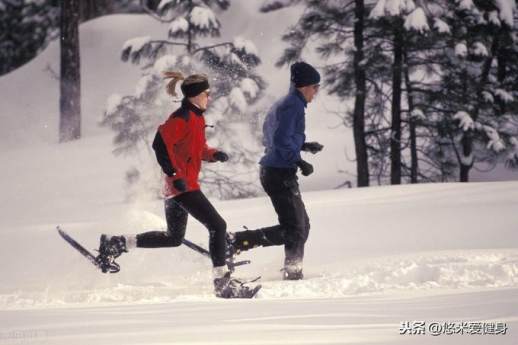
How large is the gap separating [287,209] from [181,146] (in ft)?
4.08

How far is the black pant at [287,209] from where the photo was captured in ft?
22.2

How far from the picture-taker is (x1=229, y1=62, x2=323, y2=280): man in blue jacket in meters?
6.62

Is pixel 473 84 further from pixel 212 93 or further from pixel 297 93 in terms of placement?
pixel 297 93

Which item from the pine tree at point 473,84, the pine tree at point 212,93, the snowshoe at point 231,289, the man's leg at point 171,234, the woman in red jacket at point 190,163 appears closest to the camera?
the snowshoe at point 231,289

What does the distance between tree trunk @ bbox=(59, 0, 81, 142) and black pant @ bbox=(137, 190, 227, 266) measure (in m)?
16.1

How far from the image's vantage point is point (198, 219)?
20.5ft

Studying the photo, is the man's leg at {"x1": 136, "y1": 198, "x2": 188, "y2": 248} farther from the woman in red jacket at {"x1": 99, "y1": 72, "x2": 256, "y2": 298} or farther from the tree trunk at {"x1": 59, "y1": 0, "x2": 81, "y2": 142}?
the tree trunk at {"x1": 59, "y1": 0, "x2": 81, "y2": 142}

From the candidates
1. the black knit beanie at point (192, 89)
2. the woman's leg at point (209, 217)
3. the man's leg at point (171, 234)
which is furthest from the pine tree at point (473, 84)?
the woman's leg at point (209, 217)

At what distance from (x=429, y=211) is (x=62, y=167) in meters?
12.1

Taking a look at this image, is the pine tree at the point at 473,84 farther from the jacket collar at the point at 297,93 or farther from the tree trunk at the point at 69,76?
the tree trunk at the point at 69,76

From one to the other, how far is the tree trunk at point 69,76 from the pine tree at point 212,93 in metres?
4.88

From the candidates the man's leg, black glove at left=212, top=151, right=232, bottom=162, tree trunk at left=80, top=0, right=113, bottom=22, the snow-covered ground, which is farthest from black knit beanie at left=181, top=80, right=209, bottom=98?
tree trunk at left=80, top=0, right=113, bottom=22

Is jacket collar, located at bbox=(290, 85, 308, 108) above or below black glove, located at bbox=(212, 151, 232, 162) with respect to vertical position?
above

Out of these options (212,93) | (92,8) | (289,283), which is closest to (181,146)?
(289,283)
